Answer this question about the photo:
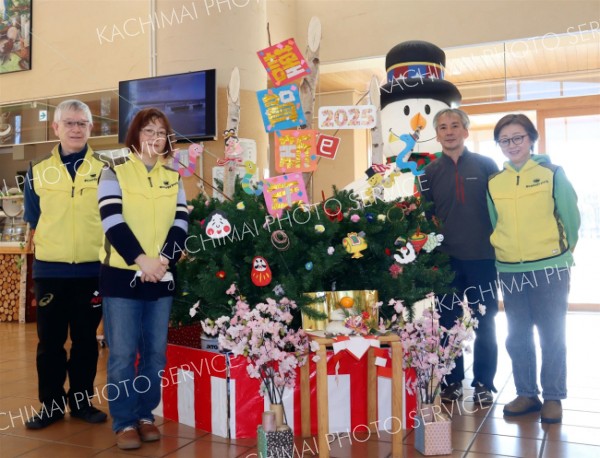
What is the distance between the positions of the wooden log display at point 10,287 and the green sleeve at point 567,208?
5.29 metres

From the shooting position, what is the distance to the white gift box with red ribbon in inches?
99.0

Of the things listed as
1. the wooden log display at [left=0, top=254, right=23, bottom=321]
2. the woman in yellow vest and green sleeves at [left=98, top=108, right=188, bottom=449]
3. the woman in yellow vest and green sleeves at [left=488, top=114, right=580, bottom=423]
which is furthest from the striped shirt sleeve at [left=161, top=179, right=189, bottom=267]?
the wooden log display at [left=0, top=254, right=23, bottom=321]

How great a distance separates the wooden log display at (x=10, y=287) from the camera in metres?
6.15

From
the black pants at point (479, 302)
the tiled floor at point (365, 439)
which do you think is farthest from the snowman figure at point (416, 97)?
the tiled floor at point (365, 439)

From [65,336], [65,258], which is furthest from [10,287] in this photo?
[65,258]

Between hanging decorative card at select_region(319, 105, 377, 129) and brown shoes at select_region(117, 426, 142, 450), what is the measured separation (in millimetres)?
1687

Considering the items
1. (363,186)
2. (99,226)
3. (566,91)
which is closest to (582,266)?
(566,91)

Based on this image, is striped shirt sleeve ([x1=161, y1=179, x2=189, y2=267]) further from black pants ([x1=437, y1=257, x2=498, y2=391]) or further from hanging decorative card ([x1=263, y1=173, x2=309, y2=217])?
black pants ([x1=437, y1=257, x2=498, y2=391])

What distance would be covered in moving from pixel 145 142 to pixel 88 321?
886 mm

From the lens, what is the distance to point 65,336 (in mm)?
2703

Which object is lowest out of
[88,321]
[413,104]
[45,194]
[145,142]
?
A: [88,321]

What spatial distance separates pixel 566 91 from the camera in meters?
6.28

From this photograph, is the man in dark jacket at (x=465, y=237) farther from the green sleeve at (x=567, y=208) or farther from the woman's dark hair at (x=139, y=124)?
the woman's dark hair at (x=139, y=124)

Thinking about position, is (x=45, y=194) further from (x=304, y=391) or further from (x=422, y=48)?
(x=422, y=48)
